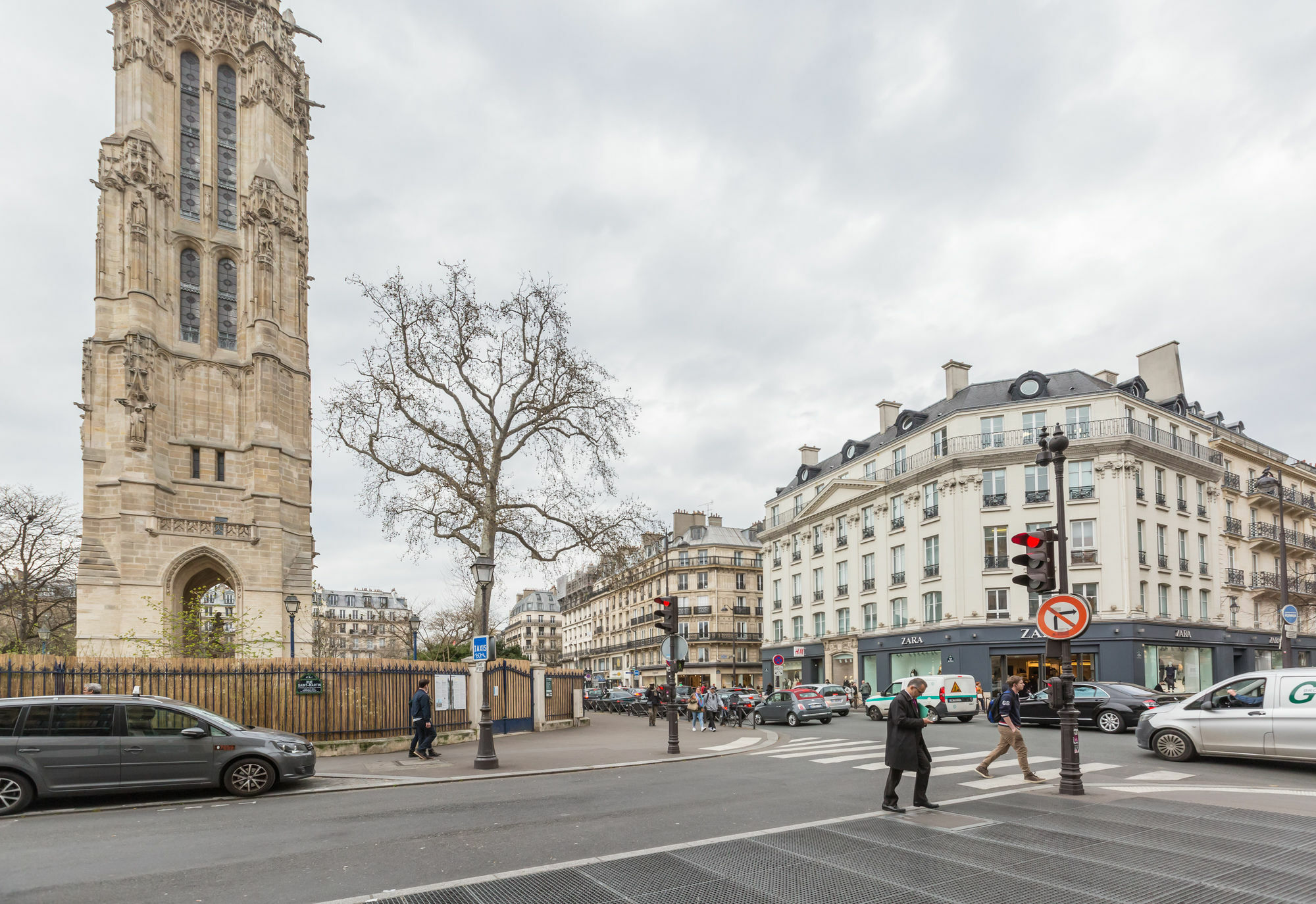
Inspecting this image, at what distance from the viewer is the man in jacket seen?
53.0ft

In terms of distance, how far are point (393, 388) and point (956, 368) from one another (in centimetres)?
3093

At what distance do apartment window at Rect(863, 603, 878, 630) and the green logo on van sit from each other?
34419mm

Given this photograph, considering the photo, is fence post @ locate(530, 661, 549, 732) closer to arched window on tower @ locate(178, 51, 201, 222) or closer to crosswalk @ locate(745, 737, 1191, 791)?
crosswalk @ locate(745, 737, 1191, 791)

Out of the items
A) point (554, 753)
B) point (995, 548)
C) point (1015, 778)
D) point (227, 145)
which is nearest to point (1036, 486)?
point (995, 548)

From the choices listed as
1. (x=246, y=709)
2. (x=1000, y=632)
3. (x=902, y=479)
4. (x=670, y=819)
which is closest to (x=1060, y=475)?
(x=670, y=819)

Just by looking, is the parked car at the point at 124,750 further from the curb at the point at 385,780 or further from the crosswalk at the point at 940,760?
the crosswalk at the point at 940,760

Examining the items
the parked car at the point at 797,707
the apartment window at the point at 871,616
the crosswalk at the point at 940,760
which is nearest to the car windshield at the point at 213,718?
the crosswalk at the point at 940,760

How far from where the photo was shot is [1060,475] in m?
11.6

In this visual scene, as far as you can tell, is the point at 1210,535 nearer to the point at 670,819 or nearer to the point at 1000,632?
the point at 1000,632

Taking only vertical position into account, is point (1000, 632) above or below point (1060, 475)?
below

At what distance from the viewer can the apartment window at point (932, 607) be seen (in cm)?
4156

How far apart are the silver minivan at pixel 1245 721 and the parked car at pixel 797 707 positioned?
14184 millimetres

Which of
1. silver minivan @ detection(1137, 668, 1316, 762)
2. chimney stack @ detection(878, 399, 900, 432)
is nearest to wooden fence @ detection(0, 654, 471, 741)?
silver minivan @ detection(1137, 668, 1316, 762)

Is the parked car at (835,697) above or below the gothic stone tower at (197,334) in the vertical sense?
below
